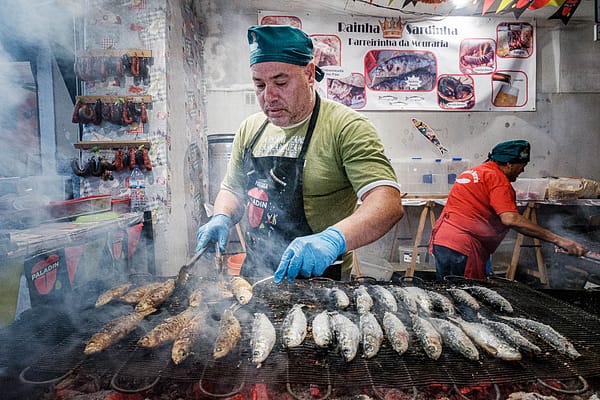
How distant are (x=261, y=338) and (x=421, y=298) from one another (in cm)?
105

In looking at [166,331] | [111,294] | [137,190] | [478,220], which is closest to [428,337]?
[166,331]

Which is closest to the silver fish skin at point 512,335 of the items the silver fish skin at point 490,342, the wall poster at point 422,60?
the silver fish skin at point 490,342

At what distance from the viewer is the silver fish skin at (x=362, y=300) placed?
208 centimetres

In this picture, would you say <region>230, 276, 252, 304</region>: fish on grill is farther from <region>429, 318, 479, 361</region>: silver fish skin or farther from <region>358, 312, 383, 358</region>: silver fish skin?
<region>429, 318, 479, 361</region>: silver fish skin

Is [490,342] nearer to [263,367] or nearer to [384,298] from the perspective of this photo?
[384,298]

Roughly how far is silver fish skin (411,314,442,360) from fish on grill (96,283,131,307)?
169 cm

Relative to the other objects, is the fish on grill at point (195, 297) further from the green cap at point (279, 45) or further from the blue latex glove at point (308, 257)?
the green cap at point (279, 45)

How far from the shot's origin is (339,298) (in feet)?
7.15

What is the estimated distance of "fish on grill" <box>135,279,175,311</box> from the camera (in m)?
2.07

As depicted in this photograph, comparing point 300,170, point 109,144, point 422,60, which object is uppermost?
point 422,60

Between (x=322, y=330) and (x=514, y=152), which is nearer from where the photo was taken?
(x=322, y=330)

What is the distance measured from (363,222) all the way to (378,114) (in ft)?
17.0

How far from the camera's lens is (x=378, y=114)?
6996mm

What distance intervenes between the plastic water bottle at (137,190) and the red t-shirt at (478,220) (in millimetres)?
3512
